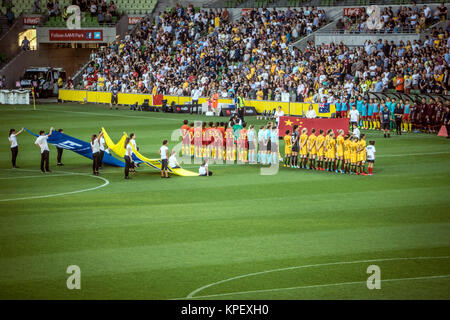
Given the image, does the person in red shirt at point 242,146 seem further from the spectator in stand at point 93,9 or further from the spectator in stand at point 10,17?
the spectator in stand at point 10,17

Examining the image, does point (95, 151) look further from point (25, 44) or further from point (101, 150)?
point (25, 44)

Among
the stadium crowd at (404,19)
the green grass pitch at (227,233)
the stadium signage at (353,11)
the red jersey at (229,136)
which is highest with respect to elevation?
the stadium signage at (353,11)

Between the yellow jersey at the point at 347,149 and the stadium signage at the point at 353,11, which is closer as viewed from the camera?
the yellow jersey at the point at 347,149

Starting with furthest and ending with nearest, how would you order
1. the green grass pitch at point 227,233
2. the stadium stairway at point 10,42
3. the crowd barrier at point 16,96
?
1. the stadium stairway at point 10,42
2. the crowd barrier at point 16,96
3. the green grass pitch at point 227,233

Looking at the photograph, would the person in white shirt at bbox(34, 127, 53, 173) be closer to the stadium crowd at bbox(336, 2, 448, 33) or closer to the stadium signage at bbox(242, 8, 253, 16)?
the stadium crowd at bbox(336, 2, 448, 33)

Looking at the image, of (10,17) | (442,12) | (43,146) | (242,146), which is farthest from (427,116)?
(10,17)

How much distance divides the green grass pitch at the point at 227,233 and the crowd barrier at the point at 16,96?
3286cm

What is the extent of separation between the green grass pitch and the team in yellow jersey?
850mm

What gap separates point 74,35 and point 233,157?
140 ft

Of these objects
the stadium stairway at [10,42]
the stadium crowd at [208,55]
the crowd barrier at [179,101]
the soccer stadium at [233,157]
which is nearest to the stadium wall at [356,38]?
the soccer stadium at [233,157]

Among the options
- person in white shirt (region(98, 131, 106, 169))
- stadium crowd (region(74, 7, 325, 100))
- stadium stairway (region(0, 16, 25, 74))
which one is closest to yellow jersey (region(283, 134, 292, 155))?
person in white shirt (region(98, 131, 106, 169))

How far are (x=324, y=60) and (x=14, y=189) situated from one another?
30.2 m

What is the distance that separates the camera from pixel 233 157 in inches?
1125

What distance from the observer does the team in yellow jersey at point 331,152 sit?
25.3 meters
